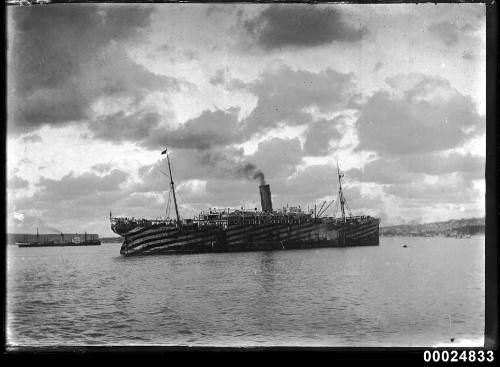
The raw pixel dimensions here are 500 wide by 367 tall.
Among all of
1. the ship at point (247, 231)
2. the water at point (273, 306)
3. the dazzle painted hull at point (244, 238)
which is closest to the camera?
the water at point (273, 306)

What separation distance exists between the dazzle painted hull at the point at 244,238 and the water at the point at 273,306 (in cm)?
90

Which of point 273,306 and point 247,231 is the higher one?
point 247,231

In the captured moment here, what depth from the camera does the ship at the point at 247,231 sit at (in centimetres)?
1147

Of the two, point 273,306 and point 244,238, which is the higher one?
point 244,238

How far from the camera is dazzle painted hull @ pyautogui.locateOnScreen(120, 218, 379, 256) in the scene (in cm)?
1329

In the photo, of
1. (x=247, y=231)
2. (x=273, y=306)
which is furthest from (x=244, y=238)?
(x=273, y=306)

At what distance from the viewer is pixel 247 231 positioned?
13711 millimetres

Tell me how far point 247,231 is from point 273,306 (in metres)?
3.98

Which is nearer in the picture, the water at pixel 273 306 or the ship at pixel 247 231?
the water at pixel 273 306

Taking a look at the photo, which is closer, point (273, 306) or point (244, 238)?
point (273, 306)

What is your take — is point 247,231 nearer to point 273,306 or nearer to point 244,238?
point 244,238

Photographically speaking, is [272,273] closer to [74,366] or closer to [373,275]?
[373,275]

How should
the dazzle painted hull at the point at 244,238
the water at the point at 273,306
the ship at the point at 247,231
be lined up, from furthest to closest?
the dazzle painted hull at the point at 244,238, the ship at the point at 247,231, the water at the point at 273,306

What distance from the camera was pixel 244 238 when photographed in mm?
14242
